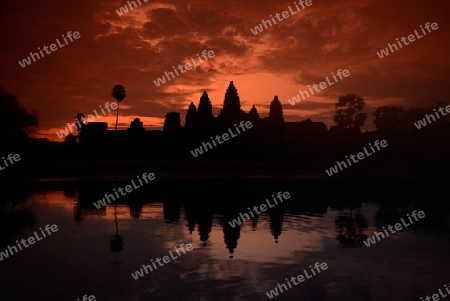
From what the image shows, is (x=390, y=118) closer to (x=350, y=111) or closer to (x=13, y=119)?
(x=350, y=111)

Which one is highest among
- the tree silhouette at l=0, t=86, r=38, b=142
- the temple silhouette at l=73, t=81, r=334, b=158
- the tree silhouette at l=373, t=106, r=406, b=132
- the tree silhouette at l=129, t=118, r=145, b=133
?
the tree silhouette at l=0, t=86, r=38, b=142

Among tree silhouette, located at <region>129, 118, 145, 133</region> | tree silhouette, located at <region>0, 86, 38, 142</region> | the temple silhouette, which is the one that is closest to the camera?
tree silhouette, located at <region>0, 86, 38, 142</region>

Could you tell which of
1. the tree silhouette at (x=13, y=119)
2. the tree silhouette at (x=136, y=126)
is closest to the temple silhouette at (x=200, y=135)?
the tree silhouette at (x=136, y=126)

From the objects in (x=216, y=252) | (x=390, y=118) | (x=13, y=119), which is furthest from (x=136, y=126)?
(x=216, y=252)

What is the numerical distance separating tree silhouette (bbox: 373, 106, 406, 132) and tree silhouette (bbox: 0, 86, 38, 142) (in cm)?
9787

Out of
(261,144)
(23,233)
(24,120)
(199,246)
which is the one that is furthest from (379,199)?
(261,144)

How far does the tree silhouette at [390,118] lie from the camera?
5123 inches

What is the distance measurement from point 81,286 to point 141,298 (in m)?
1.43

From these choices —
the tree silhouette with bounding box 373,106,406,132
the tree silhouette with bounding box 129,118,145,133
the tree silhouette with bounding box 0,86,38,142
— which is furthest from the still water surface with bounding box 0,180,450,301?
the tree silhouette with bounding box 373,106,406,132

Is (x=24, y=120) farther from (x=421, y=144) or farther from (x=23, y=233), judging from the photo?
(x=421, y=144)

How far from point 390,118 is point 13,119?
105553mm

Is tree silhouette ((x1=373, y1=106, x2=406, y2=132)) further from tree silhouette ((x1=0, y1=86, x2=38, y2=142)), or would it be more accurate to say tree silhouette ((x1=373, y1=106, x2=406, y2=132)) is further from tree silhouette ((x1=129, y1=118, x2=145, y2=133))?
tree silhouette ((x1=0, y1=86, x2=38, y2=142))

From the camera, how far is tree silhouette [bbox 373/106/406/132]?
427ft

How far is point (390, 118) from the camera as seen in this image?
5182 inches
